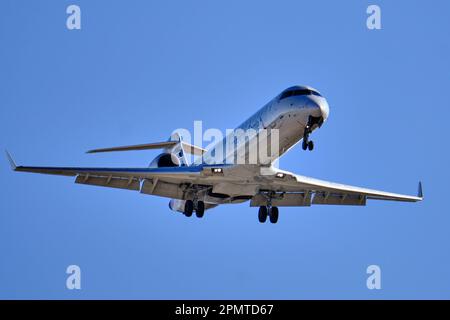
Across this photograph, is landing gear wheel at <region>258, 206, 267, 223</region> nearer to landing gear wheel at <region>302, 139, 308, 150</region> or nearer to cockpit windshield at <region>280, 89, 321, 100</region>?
landing gear wheel at <region>302, 139, 308, 150</region>

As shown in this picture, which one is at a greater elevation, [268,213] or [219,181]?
[219,181]

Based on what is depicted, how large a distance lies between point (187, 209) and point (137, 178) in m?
2.46

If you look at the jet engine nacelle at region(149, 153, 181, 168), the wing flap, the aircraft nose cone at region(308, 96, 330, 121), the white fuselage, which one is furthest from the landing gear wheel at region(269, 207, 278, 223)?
the aircraft nose cone at region(308, 96, 330, 121)

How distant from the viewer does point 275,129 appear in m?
35.5

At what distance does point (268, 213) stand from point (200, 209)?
115 inches

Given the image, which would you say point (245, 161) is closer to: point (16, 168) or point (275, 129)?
point (275, 129)

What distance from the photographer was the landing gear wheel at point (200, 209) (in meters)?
40.1

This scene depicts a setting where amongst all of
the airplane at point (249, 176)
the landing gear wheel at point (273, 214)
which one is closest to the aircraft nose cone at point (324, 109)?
the airplane at point (249, 176)

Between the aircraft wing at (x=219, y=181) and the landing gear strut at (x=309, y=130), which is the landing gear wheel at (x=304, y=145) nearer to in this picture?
the landing gear strut at (x=309, y=130)

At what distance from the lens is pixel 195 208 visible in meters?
40.1

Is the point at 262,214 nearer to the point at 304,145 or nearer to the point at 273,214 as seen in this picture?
the point at 273,214

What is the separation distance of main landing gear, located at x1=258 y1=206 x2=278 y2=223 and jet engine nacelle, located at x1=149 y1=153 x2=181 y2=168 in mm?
4243

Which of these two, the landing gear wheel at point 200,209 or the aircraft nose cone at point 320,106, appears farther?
the landing gear wheel at point 200,209

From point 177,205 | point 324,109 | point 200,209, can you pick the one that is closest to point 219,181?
point 200,209
